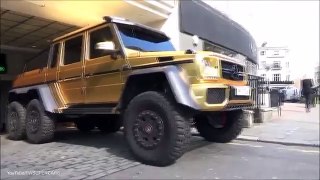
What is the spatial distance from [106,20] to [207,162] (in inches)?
106

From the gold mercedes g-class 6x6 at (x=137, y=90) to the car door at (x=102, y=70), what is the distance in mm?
15

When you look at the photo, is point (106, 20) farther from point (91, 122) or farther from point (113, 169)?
point (91, 122)

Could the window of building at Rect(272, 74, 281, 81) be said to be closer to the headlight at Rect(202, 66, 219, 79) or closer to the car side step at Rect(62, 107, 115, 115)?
the car side step at Rect(62, 107, 115, 115)

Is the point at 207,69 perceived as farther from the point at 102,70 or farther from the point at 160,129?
the point at 102,70

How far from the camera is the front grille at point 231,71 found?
567 cm

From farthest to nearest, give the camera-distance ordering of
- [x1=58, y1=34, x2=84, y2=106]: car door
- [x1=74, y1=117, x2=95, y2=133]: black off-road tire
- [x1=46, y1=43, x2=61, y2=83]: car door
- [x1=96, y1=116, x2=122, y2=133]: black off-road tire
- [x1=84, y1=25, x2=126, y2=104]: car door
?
[x1=74, y1=117, x2=95, y2=133]: black off-road tire → [x1=96, y1=116, x2=122, y2=133]: black off-road tire → [x1=46, y1=43, x2=61, y2=83]: car door → [x1=58, y1=34, x2=84, y2=106]: car door → [x1=84, y1=25, x2=126, y2=104]: car door

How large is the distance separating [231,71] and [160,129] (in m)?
1.44

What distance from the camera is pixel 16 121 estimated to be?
809cm

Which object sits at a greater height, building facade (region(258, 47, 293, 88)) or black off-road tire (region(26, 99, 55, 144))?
building facade (region(258, 47, 293, 88))

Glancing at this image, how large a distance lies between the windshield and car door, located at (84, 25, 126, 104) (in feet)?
0.62

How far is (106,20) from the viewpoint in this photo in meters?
6.27

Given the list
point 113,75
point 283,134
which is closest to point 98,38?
point 113,75

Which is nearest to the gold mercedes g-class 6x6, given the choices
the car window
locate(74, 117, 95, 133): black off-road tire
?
the car window

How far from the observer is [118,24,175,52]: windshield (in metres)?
6.15
